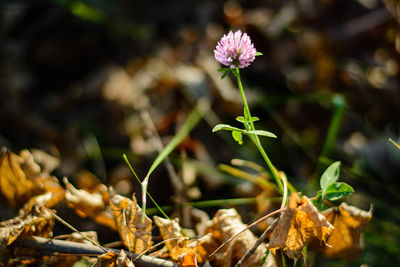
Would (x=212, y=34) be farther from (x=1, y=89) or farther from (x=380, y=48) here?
(x=1, y=89)

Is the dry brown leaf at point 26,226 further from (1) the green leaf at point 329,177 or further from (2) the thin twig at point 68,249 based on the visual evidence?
(1) the green leaf at point 329,177

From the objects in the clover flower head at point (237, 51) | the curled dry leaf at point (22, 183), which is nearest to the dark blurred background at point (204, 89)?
the curled dry leaf at point (22, 183)

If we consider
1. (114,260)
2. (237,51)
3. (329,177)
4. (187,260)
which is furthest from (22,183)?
(329,177)

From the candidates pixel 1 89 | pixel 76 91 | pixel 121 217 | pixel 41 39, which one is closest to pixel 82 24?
pixel 41 39

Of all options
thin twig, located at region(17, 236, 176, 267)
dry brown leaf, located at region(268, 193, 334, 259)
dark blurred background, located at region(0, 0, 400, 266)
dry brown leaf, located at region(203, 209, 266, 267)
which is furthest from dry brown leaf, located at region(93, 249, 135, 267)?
dark blurred background, located at region(0, 0, 400, 266)

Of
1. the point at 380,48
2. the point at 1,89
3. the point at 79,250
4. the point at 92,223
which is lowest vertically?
the point at 92,223

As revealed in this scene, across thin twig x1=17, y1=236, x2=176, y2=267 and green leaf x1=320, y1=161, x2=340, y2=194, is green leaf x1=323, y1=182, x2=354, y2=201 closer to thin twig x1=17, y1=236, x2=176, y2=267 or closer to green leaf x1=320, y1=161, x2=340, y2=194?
green leaf x1=320, y1=161, x2=340, y2=194

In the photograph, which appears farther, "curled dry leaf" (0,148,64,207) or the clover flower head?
"curled dry leaf" (0,148,64,207)
